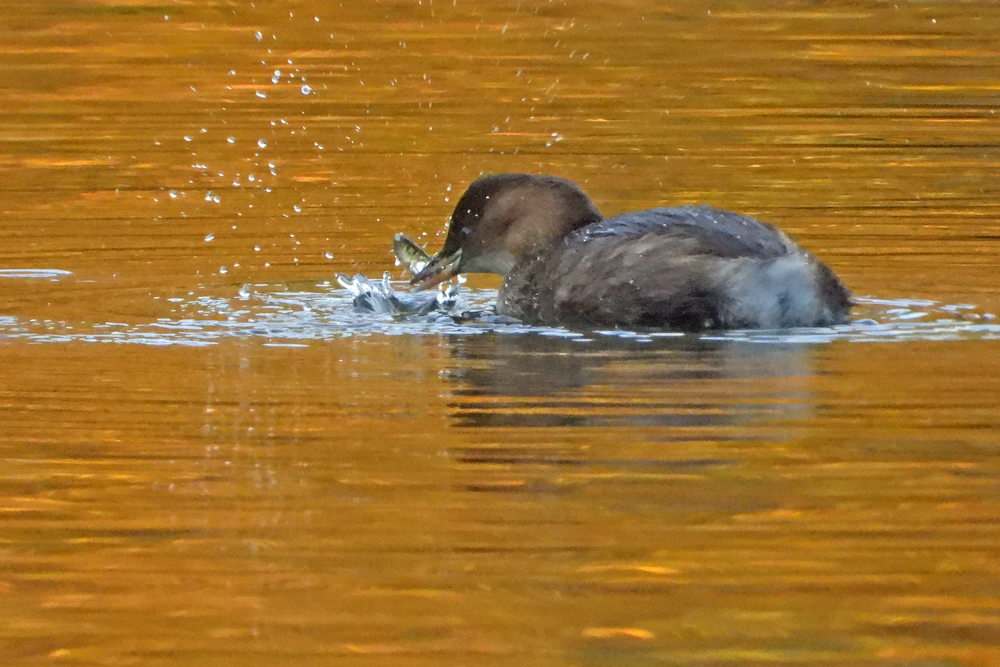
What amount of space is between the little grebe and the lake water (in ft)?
0.46

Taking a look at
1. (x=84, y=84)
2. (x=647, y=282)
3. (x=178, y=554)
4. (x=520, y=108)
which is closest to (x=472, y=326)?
(x=647, y=282)

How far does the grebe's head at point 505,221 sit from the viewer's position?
8.68 meters

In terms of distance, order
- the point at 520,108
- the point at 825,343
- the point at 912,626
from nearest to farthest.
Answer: the point at 912,626, the point at 825,343, the point at 520,108

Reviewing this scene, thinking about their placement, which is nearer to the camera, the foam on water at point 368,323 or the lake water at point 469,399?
the lake water at point 469,399

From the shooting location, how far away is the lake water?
4281 mm

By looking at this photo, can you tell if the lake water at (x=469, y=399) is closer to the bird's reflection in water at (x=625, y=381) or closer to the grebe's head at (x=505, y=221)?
the bird's reflection in water at (x=625, y=381)

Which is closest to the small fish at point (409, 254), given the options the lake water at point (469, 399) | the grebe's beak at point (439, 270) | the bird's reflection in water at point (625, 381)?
the grebe's beak at point (439, 270)

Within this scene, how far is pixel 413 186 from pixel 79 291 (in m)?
3.20

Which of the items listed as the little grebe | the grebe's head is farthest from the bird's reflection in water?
the grebe's head

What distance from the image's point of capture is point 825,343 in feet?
24.1

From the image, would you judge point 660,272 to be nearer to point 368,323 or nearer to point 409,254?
point 368,323

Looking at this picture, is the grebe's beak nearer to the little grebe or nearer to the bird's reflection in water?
the little grebe

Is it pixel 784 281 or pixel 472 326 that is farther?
pixel 472 326

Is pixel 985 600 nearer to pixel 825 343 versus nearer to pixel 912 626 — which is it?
pixel 912 626
